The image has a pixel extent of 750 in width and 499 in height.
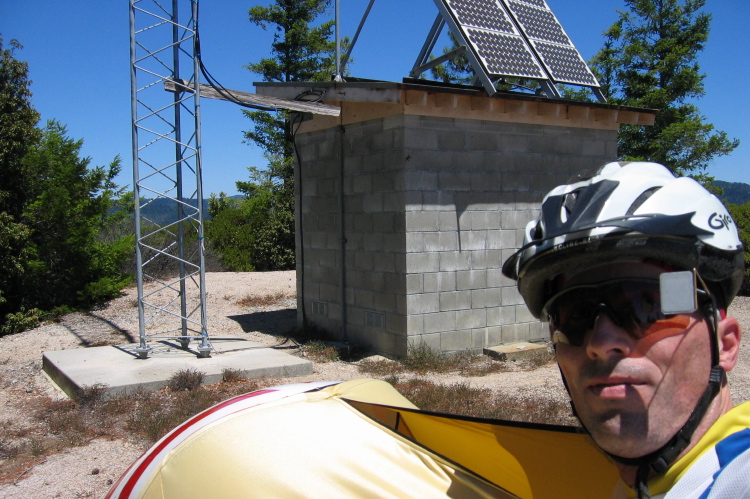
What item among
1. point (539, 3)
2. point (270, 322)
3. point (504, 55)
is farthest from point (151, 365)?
point (539, 3)

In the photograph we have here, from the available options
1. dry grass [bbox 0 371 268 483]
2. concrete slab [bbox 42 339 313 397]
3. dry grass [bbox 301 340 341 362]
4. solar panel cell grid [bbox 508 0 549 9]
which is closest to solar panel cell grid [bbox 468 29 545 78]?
solar panel cell grid [bbox 508 0 549 9]

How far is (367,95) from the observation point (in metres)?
8.79

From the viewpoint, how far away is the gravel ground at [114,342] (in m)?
5.05

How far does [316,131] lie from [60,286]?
723cm

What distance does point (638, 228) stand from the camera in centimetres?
124

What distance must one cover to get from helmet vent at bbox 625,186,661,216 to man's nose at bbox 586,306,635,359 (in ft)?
0.68

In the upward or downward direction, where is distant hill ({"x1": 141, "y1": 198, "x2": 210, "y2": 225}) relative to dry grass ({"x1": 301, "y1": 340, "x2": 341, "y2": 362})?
upward

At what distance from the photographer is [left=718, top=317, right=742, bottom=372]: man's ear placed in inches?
51.7

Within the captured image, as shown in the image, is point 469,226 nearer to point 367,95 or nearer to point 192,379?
point 367,95

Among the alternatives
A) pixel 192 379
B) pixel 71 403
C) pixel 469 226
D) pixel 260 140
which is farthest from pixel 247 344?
pixel 260 140

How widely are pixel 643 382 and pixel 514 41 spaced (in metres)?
9.77

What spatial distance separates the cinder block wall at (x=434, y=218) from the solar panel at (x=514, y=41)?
0.85 metres

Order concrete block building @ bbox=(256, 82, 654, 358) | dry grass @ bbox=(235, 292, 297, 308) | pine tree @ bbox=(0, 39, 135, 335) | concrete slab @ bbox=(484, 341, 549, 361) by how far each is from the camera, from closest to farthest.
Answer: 1. concrete block building @ bbox=(256, 82, 654, 358)
2. concrete slab @ bbox=(484, 341, 549, 361)
3. pine tree @ bbox=(0, 39, 135, 335)
4. dry grass @ bbox=(235, 292, 297, 308)

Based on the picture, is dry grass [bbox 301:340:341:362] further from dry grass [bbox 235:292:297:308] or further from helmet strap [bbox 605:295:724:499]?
helmet strap [bbox 605:295:724:499]
